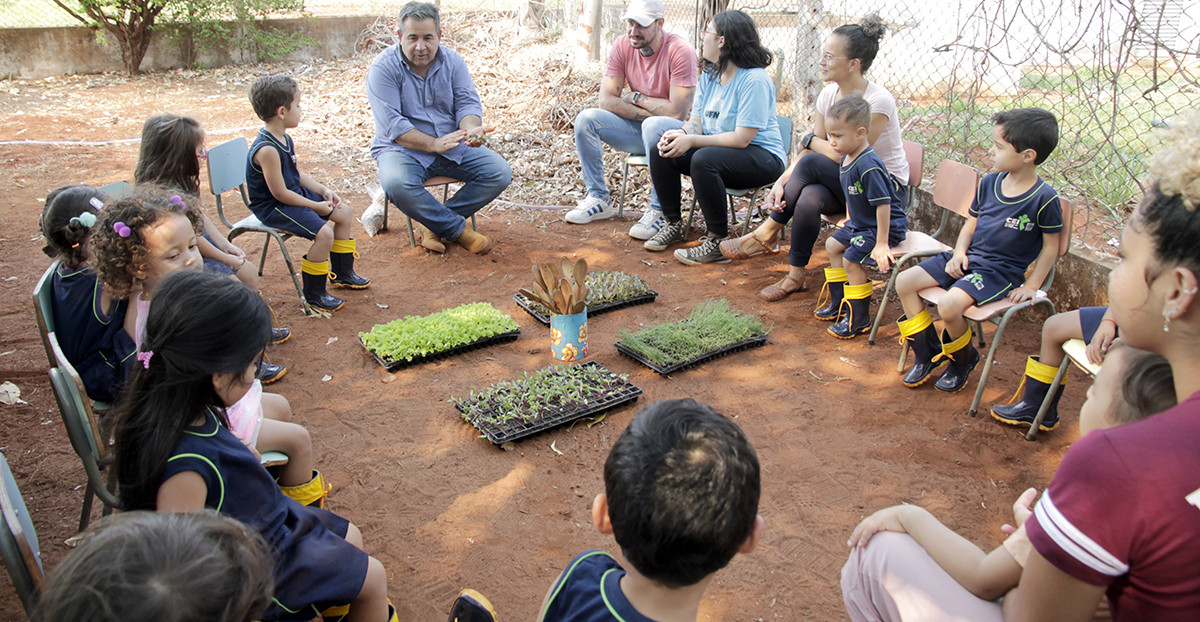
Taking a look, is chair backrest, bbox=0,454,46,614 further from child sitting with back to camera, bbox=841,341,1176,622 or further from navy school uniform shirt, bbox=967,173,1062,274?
Answer: navy school uniform shirt, bbox=967,173,1062,274

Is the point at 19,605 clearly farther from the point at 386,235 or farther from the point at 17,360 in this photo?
the point at 386,235

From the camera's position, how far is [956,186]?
13.7ft

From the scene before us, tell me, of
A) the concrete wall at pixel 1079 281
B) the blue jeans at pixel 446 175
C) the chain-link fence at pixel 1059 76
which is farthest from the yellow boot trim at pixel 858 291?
the blue jeans at pixel 446 175

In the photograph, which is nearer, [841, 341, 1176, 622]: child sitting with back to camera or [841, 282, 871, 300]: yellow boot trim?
[841, 341, 1176, 622]: child sitting with back to camera

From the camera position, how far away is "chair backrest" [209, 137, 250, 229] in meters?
4.26

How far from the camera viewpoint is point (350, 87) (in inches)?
415

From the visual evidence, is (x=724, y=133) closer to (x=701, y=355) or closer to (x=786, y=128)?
(x=786, y=128)

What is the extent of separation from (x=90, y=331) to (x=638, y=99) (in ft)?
14.5

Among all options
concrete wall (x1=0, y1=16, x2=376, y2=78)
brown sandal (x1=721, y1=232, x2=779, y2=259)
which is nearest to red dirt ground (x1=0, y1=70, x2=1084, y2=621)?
brown sandal (x1=721, y1=232, x2=779, y2=259)

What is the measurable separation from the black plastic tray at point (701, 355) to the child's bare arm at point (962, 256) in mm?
1058

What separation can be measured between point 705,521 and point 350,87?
10547 millimetres

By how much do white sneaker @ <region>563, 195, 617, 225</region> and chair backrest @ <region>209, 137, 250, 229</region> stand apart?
2607 mm

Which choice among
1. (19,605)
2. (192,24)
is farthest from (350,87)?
(19,605)

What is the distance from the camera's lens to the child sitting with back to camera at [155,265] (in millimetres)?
2508
